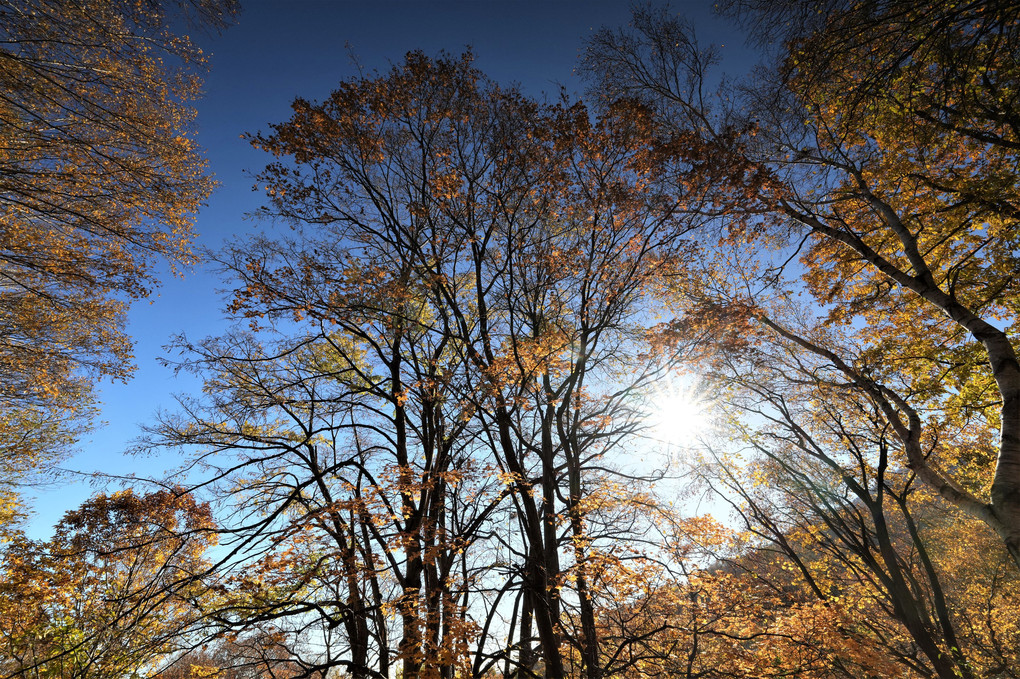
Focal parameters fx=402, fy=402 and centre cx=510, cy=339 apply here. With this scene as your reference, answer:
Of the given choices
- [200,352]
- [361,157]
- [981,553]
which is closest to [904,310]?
[361,157]

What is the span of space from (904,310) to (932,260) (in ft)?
4.45

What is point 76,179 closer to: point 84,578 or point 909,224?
point 84,578

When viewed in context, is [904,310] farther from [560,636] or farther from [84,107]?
[84,107]

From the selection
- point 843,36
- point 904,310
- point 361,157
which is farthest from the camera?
point 904,310

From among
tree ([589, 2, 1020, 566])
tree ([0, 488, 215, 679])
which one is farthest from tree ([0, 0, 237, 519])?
tree ([589, 2, 1020, 566])

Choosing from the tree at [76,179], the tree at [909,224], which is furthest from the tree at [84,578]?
the tree at [909,224]

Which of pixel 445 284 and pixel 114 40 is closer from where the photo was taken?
pixel 114 40

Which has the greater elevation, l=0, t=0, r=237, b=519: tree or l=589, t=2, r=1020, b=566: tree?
l=0, t=0, r=237, b=519: tree

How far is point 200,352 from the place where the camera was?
7734mm

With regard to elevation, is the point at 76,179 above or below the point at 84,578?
above

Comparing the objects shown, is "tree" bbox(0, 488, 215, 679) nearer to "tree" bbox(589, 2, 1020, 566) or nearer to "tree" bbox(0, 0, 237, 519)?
"tree" bbox(0, 0, 237, 519)

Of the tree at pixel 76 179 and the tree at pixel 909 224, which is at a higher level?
the tree at pixel 76 179

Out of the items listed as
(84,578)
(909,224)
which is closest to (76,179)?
(84,578)

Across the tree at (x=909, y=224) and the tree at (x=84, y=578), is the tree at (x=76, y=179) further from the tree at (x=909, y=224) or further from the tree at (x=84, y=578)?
the tree at (x=909, y=224)
